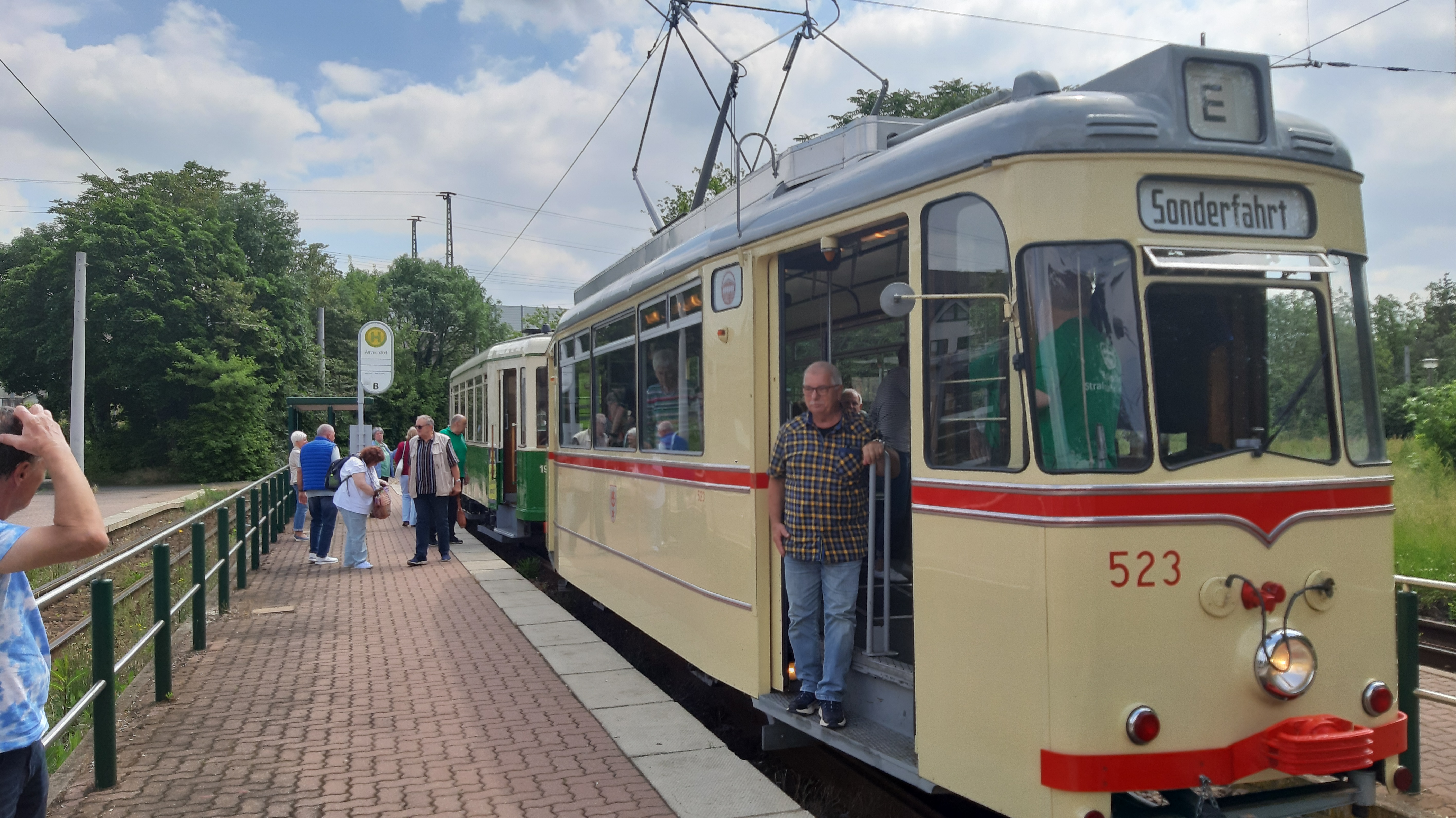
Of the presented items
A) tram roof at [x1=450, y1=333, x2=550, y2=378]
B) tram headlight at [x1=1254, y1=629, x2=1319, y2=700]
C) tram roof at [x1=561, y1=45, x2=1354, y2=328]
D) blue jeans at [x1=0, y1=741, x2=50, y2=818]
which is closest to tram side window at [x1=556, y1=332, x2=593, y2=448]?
tram roof at [x1=450, y1=333, x2=550, y2=378]

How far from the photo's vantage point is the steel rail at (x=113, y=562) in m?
4.27

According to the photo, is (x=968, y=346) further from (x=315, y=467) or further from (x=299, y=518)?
(x=299, y=518)

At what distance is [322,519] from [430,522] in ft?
4.36

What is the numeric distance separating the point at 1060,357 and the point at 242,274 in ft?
138

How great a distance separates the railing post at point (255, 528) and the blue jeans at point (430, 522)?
1.86 metres

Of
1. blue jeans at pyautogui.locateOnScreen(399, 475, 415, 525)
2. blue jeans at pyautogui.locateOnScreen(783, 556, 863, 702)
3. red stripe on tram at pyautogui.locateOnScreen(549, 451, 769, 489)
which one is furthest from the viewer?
blue jeans at pyautogui.locateOnScreen(399, 475, 415, 525)

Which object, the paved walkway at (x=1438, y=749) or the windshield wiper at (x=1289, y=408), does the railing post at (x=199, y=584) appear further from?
the paved walkway at (x=1438, y=749)

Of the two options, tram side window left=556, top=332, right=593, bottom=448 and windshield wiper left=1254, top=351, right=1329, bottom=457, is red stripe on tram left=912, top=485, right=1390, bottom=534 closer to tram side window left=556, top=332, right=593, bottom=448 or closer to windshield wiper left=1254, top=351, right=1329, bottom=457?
windshield wiper left=1254, top=351, right=1329, bottom=457

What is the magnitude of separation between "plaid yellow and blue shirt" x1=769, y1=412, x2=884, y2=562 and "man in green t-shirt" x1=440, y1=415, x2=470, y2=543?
9.98 metres

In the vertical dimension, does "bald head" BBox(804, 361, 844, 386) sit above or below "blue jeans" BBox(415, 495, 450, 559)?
above

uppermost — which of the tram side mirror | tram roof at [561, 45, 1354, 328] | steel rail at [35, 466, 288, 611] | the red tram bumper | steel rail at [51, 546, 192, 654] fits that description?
tram roof at [561, 45, 1354, 328]

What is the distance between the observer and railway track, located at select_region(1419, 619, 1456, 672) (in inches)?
305

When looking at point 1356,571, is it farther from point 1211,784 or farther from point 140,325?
point 140,325

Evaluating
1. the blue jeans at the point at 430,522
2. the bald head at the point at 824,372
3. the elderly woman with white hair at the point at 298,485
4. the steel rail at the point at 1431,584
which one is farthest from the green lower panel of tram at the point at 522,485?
the steel rail at the point at 1431,584
